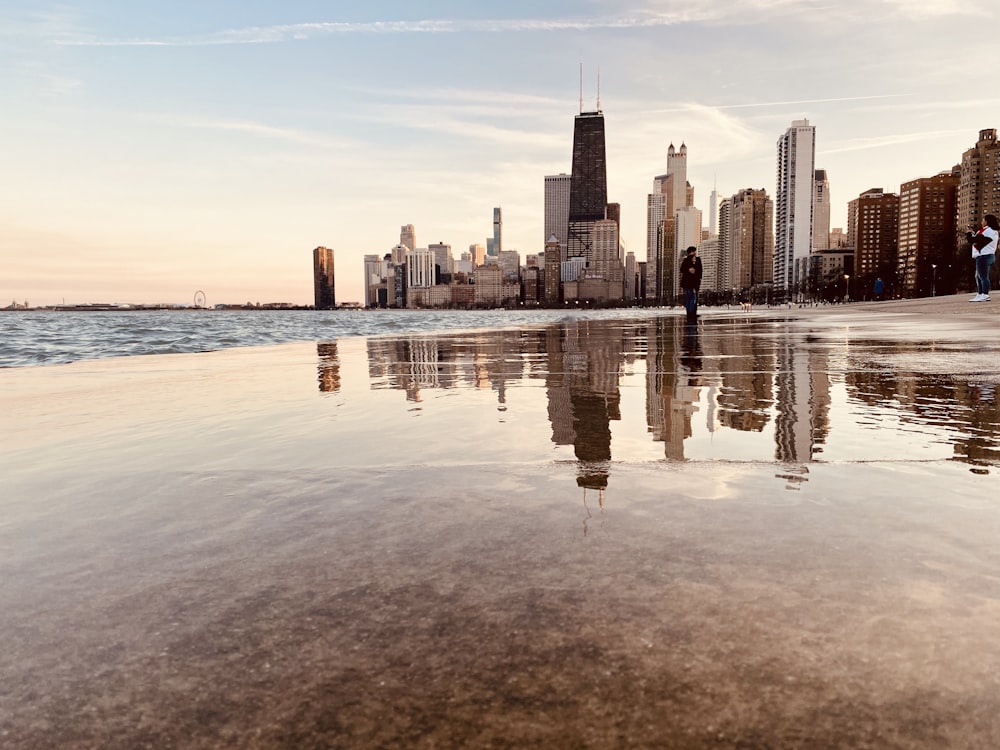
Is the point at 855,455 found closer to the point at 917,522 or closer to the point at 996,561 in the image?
the point at 917,522

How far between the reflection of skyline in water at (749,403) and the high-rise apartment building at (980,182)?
6585 inches

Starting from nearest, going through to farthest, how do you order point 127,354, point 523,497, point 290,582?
point 290,582 → point 523,497 → point 127,354

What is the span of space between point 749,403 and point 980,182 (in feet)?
A: 587

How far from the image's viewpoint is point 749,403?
5.28 metres

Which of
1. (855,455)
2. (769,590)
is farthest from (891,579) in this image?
(855,455)

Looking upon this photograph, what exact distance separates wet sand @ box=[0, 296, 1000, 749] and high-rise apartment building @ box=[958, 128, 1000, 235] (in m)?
172

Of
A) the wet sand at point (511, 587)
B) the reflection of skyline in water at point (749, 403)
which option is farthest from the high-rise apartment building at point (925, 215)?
the wet sand at point (511, 587)

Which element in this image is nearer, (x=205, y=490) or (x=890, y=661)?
(x=890, y=661)

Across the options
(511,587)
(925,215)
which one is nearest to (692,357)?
(511,587)

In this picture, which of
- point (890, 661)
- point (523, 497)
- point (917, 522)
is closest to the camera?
point (890, 661)

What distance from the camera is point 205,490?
3.12m

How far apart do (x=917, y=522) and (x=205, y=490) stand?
3.01 metres

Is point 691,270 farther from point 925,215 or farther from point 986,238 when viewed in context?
point 925,215

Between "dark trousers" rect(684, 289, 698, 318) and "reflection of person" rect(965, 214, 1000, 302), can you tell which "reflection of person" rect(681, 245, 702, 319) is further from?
"reflection of person" rect(965, 214, 1000, 302)
